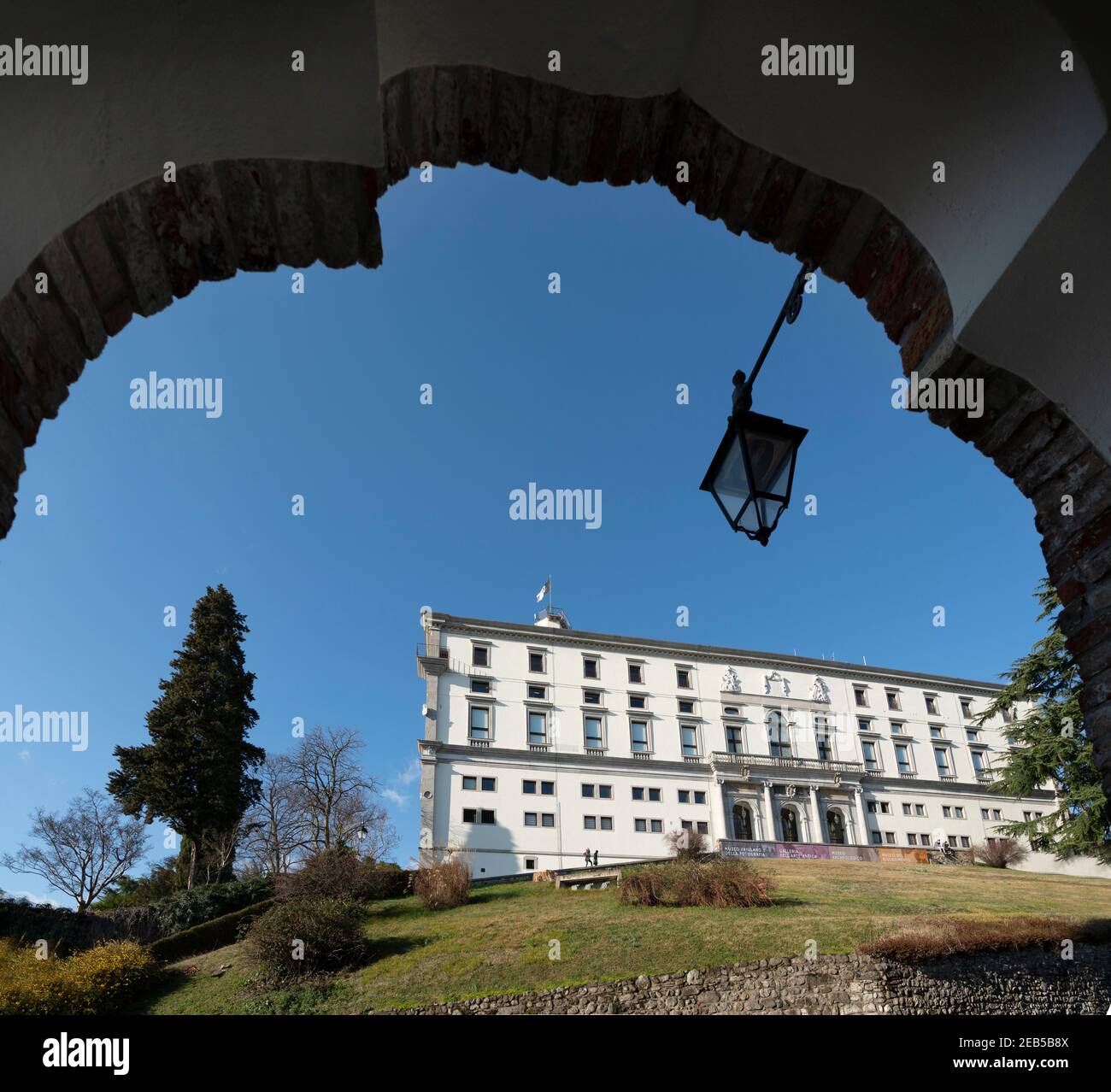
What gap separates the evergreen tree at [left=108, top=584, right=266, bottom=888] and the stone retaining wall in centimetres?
2113

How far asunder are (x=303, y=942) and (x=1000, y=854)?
37410mm

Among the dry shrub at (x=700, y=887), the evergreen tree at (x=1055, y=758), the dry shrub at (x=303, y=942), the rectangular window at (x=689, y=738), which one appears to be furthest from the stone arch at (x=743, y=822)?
the dry shrub at (x=303, y=942)

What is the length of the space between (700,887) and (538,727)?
20.2 meters

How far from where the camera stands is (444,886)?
2602 centimetres

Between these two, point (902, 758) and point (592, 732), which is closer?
point (592, 732)

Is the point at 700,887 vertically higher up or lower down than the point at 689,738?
lower down

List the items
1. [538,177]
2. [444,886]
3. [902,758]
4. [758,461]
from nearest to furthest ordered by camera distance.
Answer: [538,177] < [758,461] < [444,886] < [902,758]

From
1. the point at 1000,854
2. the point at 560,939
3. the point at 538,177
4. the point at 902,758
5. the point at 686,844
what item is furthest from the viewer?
the point at 902,758

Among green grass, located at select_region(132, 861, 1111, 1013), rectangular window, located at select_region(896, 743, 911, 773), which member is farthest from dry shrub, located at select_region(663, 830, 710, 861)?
rectangular window, located at select_region(896, 743, 911, 773)

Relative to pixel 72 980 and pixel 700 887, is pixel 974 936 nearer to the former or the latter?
pixel 700 887

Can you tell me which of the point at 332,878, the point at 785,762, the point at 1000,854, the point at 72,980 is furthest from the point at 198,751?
the point at 1000,854

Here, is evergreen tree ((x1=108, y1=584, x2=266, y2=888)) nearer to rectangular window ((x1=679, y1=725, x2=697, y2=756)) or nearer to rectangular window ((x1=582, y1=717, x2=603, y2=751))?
rectangular window ((x1=582, y1=717, x2=603, y2=751))

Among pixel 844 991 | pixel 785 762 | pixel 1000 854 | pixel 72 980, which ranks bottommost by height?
pixel 1000 854

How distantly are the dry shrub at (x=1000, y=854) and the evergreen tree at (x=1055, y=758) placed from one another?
22.5 metres
